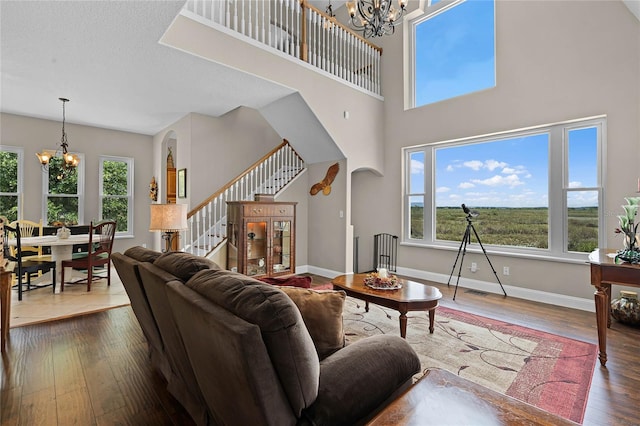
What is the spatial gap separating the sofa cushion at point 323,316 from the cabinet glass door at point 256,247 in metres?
3.32

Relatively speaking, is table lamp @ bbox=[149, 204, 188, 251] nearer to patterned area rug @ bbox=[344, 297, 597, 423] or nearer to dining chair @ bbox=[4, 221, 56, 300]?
dining chair @ bbox=[4, 221, 56, 300]

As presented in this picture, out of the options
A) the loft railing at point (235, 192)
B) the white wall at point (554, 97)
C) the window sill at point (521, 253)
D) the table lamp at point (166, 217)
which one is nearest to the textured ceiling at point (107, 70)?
the loft railing at point (235, 192)

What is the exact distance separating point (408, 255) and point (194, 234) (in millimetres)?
3686

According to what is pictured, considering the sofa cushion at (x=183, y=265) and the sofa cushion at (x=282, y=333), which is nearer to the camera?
the sofa cushion at (x=282, y=333)

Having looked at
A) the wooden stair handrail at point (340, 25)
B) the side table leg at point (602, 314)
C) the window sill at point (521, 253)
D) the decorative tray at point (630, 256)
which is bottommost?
the side table leg at point (602, 314)

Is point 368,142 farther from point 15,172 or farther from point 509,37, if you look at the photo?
point 15,172

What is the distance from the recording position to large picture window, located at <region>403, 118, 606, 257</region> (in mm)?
3953

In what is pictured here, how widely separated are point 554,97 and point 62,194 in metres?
8.46

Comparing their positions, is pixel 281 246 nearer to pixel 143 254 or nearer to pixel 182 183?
pixel 182 183

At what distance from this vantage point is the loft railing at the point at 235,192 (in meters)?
4.98

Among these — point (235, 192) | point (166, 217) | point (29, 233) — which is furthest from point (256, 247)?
point (29, 233)

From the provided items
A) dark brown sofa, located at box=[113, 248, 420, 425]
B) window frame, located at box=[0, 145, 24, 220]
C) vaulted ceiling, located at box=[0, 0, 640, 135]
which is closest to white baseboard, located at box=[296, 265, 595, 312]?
vaulted ceiling, located at box=[0, 0, 640, 135]

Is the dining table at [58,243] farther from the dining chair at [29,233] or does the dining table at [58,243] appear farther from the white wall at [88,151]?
the white wall at [88,151]

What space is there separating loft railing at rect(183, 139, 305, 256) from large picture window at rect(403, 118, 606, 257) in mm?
2265
